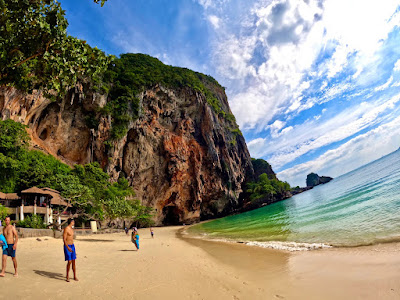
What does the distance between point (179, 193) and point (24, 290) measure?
4181 cm


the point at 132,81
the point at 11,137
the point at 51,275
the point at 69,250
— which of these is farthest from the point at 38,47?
the point at 132,81

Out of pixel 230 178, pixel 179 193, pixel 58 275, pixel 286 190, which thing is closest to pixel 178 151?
pixel 179 193

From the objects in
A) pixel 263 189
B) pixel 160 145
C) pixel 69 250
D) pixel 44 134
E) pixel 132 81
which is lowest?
pixel 69 250

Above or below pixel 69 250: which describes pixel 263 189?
above

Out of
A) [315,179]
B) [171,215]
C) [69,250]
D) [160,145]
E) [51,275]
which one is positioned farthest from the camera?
[315,179]

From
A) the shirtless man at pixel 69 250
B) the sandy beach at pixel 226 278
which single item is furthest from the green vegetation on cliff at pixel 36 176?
the shirtless man at pixel 69 250

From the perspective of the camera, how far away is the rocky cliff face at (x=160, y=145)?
99.8 feet

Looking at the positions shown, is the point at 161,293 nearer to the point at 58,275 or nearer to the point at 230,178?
the point at 58,275

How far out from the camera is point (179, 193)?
4547 cm

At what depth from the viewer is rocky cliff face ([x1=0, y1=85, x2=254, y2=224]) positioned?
99.8 feet

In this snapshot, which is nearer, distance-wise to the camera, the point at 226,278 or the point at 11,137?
the point at 226,278

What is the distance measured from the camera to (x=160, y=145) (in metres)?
43.9

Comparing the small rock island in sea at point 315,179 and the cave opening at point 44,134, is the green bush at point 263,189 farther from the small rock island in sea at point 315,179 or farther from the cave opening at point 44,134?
the small rock island in sea at point 315,179

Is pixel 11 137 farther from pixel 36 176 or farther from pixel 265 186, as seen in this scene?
pixel 265 186
